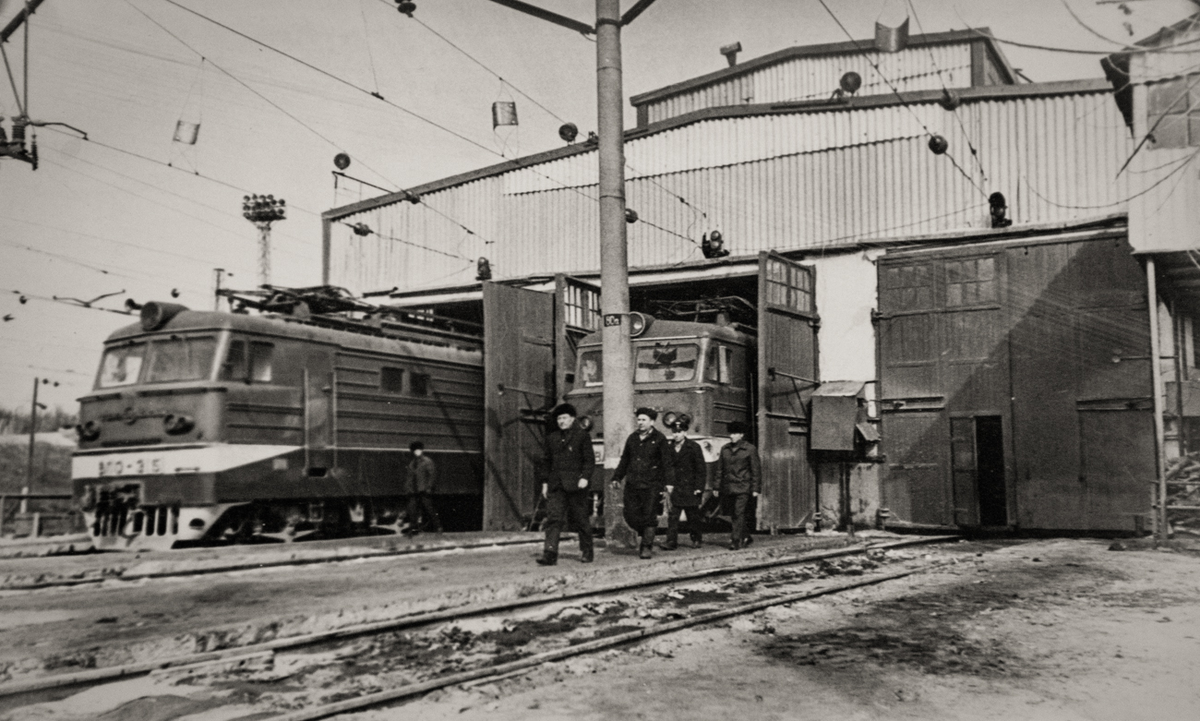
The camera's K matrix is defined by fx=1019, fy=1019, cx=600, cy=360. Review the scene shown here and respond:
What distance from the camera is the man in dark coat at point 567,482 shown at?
34.1ft

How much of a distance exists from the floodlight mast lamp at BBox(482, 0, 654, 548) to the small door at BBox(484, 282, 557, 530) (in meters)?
4.57

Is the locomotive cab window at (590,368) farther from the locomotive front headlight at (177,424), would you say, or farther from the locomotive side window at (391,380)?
the locomotive front headlight at (177,424)

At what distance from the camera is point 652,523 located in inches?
446

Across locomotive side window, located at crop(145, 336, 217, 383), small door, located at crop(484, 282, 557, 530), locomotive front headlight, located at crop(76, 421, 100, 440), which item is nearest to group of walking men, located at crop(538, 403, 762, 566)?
small door, located at crop(484, 282, 557, 530)

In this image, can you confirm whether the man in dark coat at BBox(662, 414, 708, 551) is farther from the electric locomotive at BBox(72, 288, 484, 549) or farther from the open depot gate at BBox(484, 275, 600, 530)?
the electric locomotive at BBox(72, 288, 484, 549)

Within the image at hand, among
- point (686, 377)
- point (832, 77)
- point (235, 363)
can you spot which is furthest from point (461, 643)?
point (832, 77)

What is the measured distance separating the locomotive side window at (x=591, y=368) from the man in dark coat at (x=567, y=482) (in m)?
5.45

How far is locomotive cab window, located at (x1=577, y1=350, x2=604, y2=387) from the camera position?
1616 centimetres

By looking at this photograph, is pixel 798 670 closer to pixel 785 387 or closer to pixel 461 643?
pixel 461 643

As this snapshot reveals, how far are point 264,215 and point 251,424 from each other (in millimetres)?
10356

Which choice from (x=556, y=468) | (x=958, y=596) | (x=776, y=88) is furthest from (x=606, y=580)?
(x=776, y=88)

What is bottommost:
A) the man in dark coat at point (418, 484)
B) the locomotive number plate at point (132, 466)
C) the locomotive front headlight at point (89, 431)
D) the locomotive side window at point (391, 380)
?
the man in dark coat at point (418, 484)

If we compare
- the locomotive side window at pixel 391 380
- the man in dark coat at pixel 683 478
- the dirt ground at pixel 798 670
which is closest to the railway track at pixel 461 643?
the dirt ground at pixel 798 670

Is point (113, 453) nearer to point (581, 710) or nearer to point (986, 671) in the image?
point (581, 710)
